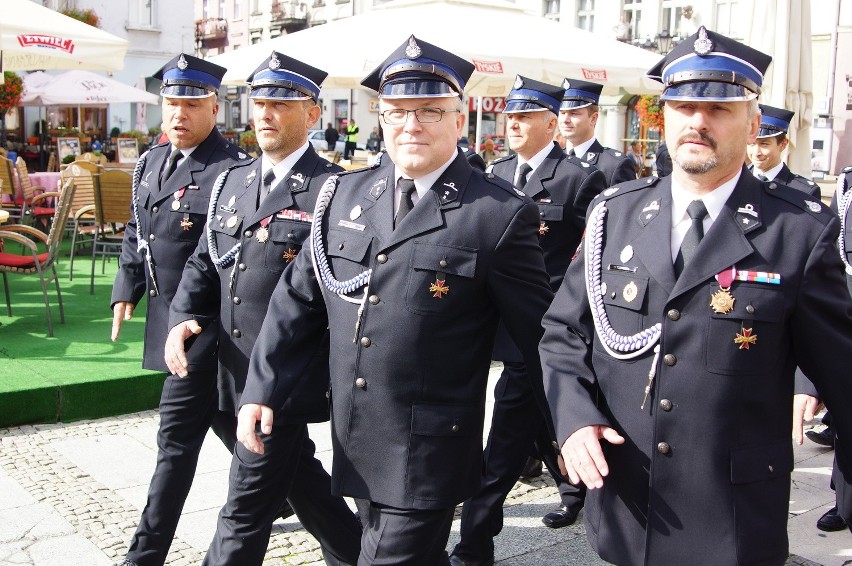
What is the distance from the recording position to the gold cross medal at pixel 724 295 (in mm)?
2637

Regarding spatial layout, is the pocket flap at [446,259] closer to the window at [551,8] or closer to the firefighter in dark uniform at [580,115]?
the firefighter in dark uniform at [580,115]

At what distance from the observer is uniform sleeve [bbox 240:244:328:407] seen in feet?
10.8

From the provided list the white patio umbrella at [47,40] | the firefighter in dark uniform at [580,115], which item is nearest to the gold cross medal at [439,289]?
the firefighter in dark uniform at [580,115]

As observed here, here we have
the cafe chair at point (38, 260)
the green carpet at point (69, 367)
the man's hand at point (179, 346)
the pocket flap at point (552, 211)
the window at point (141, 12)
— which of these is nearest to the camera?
the man's hand at point (179, 346)

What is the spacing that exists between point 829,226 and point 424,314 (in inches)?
47.1

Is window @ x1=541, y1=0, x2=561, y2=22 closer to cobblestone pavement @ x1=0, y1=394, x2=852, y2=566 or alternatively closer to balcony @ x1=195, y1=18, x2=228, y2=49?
balcony @ x1=195, y1=18, x2=228, y2=49

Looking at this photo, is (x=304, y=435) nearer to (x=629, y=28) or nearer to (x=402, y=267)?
(x=402, y=267)

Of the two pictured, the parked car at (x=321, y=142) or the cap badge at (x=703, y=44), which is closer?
the cap badge at (x=703, y=44)

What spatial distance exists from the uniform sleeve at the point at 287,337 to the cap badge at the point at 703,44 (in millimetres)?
1438

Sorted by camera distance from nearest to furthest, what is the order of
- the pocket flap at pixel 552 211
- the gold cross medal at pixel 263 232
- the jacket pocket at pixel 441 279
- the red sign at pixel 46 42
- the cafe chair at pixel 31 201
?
the jacket pocket at pixel 441 279 → the gold cross medal at pixel 263 232 → the pocket flap at pixel 552 211 → the red sign at pixel 46 42 → the cafe chair at pixel 31 201

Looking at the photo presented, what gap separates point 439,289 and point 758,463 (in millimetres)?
1060

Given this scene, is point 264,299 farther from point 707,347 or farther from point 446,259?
point 707,347

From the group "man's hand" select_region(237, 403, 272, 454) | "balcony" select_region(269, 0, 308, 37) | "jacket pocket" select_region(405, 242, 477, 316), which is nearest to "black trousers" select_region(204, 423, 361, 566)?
"man's hand" select_region(237, 403, 272, 454)

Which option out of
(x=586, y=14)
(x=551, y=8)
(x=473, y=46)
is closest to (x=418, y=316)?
(x=473, y=46)
